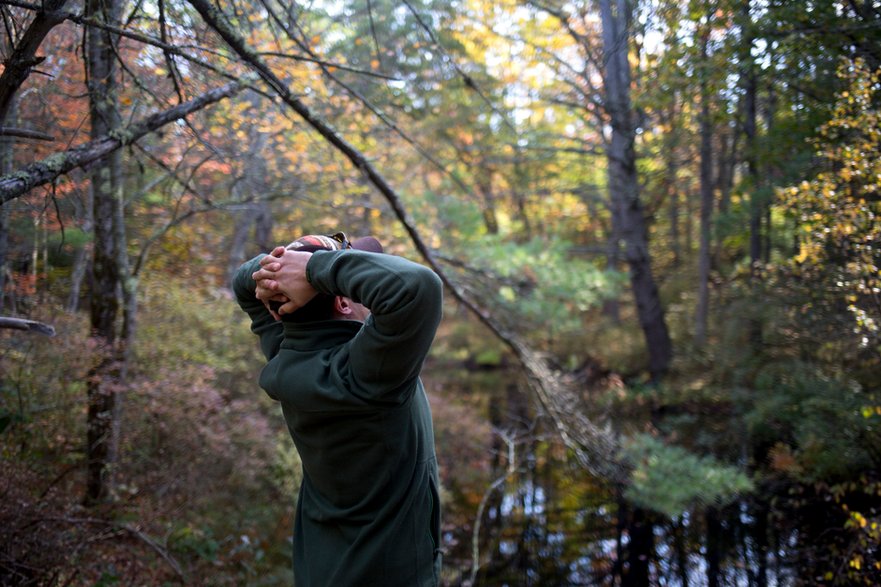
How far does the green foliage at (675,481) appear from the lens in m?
7.09

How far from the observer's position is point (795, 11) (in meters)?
6.00

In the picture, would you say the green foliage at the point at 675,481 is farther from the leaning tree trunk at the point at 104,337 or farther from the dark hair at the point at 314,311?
the dark hair at the point at 314,311

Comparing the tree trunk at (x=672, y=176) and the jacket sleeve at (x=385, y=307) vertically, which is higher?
the tree trunk at (x=672, y=176)

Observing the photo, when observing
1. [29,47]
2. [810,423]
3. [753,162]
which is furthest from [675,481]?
[29,47]

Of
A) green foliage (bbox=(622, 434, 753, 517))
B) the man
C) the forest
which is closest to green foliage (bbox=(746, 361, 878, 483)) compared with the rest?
the forest

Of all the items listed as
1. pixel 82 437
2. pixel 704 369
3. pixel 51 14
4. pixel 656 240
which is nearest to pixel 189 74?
pixel 51 14

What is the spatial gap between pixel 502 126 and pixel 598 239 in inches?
305

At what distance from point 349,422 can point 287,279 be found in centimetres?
39

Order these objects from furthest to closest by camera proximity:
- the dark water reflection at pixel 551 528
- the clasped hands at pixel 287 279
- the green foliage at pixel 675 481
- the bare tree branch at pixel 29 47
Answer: the green foliage at pixel 675 481 → the dark water reflection at pixel 551 528 → the bare tree branch at pixel 29 47 → the clasped hands at pixel 287 279

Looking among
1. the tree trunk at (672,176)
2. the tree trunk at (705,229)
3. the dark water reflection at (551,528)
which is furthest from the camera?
the tree trunk at (672,176)

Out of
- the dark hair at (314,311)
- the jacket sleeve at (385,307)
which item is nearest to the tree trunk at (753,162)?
the dark hair at (314,311)

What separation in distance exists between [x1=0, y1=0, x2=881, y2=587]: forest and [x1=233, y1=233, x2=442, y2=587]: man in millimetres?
1382

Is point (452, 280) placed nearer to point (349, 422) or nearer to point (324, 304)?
point (324, 304)

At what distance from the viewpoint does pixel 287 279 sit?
1.64 meters
